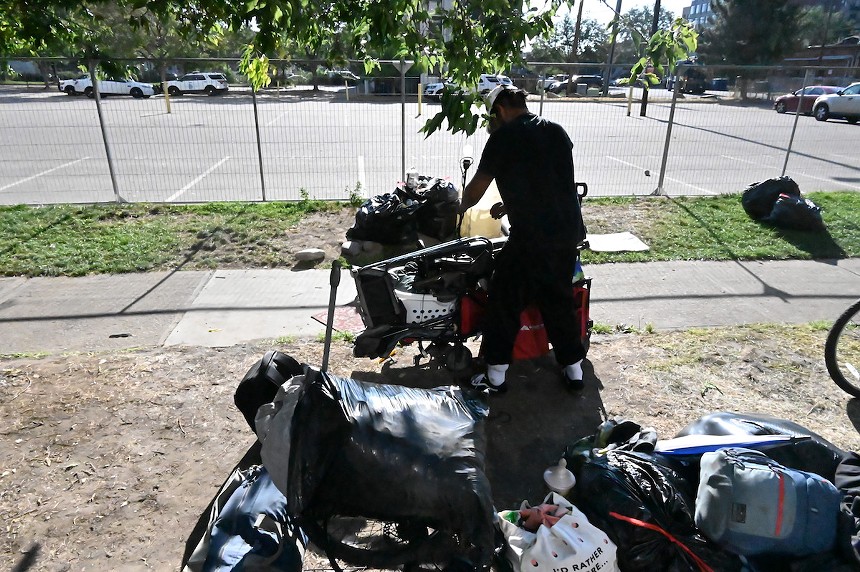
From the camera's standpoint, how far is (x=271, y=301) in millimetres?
5578

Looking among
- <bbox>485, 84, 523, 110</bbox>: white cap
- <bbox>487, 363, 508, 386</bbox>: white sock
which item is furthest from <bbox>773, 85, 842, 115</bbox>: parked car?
<bbox>487, 363, 508, 386</bbox>: white sock

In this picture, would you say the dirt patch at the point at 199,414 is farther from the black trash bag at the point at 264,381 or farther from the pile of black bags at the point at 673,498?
the pile of black bags at the point at 673,498

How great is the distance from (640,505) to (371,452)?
1.18 meters

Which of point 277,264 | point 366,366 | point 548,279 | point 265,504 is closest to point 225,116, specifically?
point 277,264

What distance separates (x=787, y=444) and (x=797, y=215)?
5618mm

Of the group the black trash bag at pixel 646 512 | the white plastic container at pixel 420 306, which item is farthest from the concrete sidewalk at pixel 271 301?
the black trash bag at pixel 646 512

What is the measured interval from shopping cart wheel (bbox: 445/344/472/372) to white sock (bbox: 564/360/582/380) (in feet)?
2.21

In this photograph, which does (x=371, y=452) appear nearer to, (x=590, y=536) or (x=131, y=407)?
(x=590, y=536)

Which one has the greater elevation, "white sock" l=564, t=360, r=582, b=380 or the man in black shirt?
the man in black shirt

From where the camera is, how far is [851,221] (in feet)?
26.0

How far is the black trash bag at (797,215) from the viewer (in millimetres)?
7375

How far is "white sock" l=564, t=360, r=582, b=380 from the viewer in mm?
3967

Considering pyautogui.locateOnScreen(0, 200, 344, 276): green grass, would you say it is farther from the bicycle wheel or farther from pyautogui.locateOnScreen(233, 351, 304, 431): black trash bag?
the bicycle wheel

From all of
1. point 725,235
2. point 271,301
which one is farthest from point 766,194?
point 271,301
